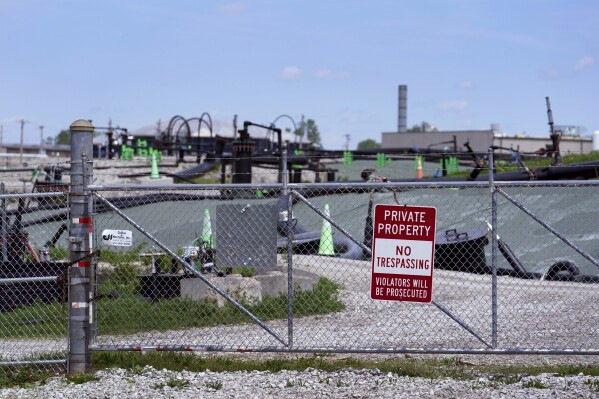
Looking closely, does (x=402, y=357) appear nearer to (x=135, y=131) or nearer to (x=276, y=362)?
(x=276, y=362)

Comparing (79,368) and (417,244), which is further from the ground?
(417,244)

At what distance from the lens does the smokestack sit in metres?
80.8

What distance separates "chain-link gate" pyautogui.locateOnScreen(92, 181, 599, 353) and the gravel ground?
0.85ft

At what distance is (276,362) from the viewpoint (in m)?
8.06

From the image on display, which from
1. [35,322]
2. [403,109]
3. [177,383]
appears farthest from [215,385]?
[403,109]

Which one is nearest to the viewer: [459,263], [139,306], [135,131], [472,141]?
[139,306]

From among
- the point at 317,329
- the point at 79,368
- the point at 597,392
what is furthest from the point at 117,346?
the point at 597,392

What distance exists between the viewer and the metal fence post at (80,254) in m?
7.83

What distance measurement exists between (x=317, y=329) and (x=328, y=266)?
11.6 ft

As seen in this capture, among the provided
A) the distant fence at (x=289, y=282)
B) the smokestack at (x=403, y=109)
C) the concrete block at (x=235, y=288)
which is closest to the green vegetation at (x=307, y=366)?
the distant fence at (x=289, y=282)

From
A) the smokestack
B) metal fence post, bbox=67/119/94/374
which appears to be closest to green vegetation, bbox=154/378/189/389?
metal fence post, bbox=67/119/94/374

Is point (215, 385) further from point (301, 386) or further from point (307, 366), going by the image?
point (307, 366)

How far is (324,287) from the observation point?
12.2m

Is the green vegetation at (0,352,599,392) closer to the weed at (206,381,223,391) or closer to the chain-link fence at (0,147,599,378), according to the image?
the weed at (206,381,223,391)
